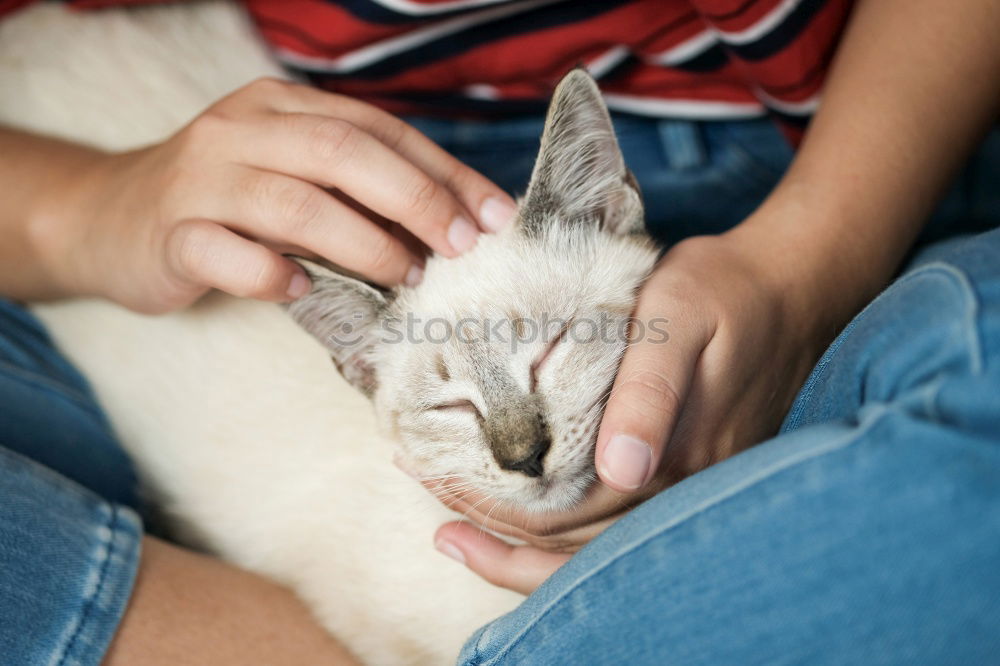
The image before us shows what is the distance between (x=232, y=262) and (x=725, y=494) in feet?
2.80

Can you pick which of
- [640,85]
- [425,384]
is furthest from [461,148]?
[425,384]

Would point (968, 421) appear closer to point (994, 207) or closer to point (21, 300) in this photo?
point (994, 207)

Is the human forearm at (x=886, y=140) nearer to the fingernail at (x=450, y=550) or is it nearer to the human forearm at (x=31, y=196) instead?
the fingernail at (x=450, y=550)

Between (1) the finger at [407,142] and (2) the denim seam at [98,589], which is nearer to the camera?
(2) the denim seam at [98,589]

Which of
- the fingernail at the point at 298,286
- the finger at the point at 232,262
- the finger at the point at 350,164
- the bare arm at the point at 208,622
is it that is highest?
the finger at the point at 350,164

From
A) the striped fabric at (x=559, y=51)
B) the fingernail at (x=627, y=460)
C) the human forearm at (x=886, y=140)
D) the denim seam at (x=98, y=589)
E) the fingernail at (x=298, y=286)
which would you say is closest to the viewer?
the fingernail at (x=627, y=460)

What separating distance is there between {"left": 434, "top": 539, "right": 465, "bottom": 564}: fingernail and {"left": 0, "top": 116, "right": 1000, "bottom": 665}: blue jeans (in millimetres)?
277

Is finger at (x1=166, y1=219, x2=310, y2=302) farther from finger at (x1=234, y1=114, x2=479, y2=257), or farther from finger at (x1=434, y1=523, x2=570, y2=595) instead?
finger at (x1=434, y1=523, x2=570, y2=595)

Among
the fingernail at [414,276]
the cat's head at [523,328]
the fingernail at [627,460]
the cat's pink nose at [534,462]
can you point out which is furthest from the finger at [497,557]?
the fingernail at [414,276]

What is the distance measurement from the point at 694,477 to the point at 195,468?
118 centimetres

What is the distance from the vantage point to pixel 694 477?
3.11 feet

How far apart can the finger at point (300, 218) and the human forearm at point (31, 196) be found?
0.52 meters

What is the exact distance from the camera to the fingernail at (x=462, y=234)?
1290 millimetres

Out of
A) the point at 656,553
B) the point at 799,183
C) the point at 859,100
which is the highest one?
the point at 859,100
